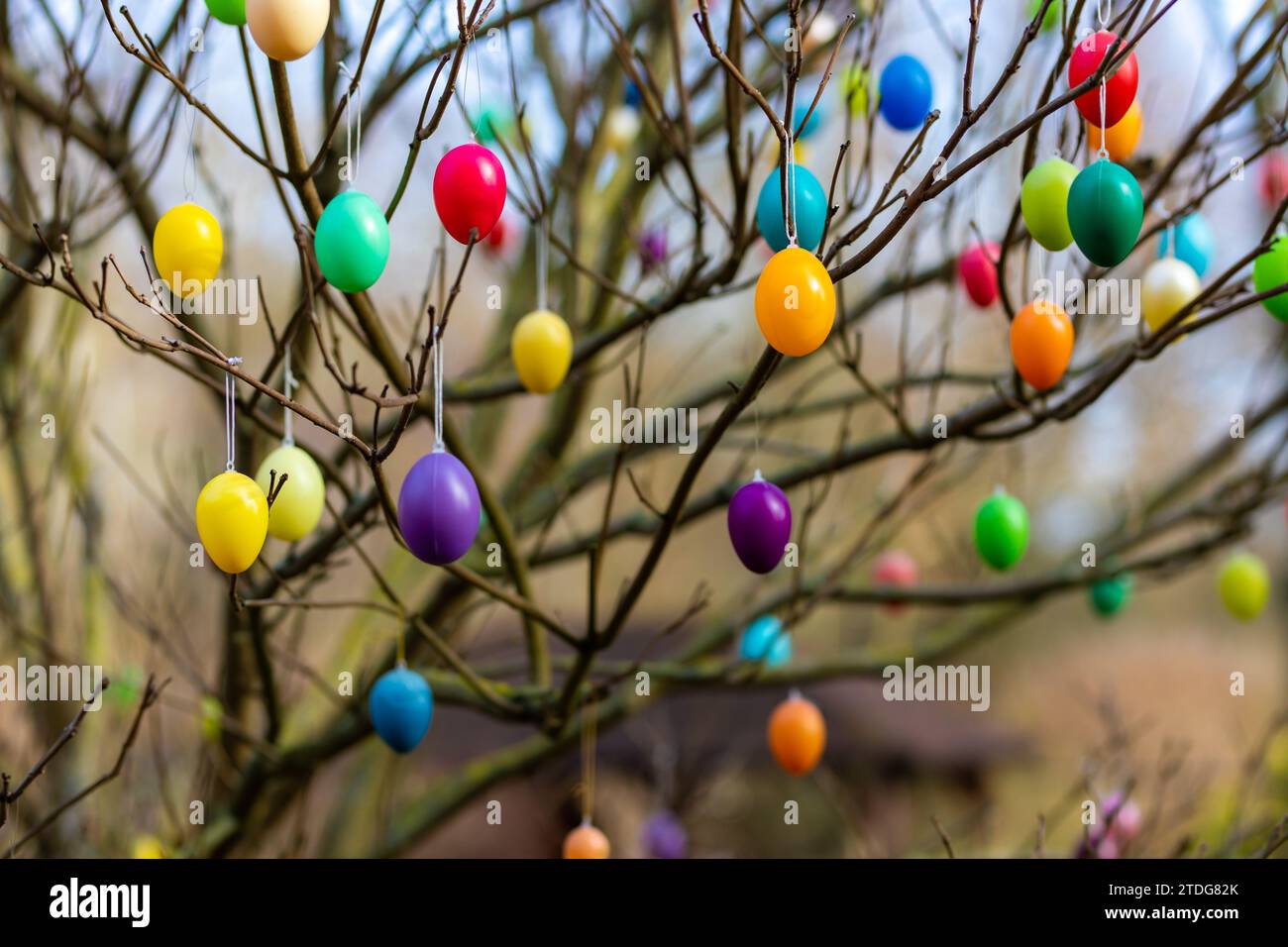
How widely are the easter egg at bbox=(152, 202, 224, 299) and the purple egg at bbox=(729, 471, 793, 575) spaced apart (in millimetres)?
939

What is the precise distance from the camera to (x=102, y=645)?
12.7 feet

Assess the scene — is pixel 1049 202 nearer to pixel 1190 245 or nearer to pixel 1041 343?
pixel 1041 343

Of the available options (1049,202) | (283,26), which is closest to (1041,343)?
(1049,202)

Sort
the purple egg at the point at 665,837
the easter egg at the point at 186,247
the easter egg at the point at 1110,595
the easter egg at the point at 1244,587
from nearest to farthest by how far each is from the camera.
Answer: the easter egg at the point at 186,247 → the easter egg at the point at 1244,587 → the easter egg at the point at 1110,595 → the purple egg at the point at 665,837

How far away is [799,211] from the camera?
1.77 m

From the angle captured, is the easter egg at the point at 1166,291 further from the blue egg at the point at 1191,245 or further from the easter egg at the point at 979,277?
the easter egg at the point at 979,277

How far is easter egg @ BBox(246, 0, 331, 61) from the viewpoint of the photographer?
4.80 ft

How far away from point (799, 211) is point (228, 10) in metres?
0.91

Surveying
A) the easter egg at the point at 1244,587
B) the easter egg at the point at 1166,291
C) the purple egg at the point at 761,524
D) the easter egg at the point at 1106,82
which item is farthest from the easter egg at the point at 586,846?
the easter egg at the point at 1244,587

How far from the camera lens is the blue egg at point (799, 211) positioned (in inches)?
69.9

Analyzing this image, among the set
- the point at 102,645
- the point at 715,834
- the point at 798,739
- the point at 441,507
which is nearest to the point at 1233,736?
the point at 715,834

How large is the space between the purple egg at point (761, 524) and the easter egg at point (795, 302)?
1.29 feet

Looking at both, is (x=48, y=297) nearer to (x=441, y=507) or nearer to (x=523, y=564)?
(x=523, y=564)

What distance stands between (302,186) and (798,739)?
189 centimetres
